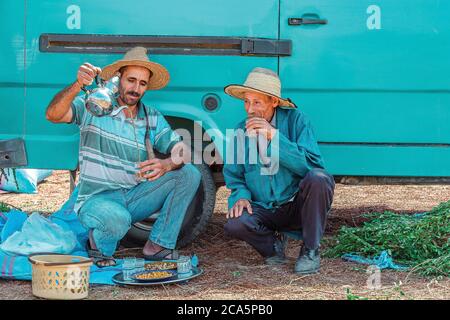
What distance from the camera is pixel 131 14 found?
4562 mm

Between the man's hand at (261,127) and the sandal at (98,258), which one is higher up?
the man's hand at (261,127)

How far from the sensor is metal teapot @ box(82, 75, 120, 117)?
400 centimetres

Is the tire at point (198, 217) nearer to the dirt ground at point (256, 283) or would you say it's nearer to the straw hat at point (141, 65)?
the dirt ground at point (256, 283)

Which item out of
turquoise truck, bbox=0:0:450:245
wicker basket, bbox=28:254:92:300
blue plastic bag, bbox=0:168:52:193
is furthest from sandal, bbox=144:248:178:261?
blue plastic bag, bbox=0:168:52:193

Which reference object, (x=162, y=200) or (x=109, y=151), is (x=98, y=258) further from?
(x=109, y=151)

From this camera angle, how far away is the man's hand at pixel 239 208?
4.21 m

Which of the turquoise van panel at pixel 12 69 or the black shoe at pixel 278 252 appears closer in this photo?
the black shoe at pixel 278 252

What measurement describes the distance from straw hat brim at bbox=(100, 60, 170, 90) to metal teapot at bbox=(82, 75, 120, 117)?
256 mm

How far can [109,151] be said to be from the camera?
14.3 feet

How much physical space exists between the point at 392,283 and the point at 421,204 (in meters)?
3.06

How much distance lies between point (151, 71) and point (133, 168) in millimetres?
581

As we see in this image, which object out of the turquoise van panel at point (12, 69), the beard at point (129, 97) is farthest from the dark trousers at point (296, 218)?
the turquoise van panel at point (12, 69)

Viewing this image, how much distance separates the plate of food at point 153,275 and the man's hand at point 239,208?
49 cm

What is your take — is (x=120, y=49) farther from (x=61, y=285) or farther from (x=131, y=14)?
(x=61, y=285)
